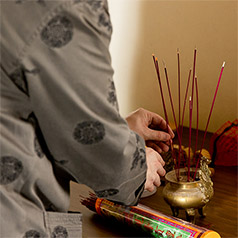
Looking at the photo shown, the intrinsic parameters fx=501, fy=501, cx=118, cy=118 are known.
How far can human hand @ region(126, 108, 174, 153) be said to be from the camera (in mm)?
1110

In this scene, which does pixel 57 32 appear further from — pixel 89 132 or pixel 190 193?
pixel 190 193

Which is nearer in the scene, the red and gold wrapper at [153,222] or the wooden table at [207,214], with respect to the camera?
the red and gold wrapper at [153,222]

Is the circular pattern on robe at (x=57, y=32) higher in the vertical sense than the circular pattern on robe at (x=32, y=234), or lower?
higher

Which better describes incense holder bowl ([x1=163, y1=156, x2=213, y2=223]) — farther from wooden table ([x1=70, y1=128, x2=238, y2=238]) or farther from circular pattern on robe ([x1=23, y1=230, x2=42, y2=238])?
circular pattern on robe ([x1=23, y1=230, x2=42, y2=238])

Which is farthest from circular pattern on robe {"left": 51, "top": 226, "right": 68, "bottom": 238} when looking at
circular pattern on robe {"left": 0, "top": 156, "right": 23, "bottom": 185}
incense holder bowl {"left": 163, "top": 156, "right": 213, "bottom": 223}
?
incense holder bowl {"left": 163, "top": 156, "right": 213, "bottom": 223}

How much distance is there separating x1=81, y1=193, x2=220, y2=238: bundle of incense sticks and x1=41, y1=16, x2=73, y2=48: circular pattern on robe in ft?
1.65

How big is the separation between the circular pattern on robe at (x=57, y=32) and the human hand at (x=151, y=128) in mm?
450

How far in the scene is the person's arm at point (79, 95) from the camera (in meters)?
0.68

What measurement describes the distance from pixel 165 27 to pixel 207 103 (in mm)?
340

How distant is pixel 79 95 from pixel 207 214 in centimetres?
61

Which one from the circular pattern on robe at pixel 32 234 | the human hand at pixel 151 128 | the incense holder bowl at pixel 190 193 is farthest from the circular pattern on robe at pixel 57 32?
the incense holder bowl at pixel 190 193

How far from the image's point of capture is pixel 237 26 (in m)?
1.76

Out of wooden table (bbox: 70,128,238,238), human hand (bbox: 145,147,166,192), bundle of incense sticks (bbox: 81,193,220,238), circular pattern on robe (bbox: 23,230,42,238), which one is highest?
circular pattern on robe (bbox: 23,230,42,238)

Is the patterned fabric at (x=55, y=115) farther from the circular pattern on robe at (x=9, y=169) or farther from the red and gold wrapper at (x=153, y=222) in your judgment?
the red and gold wrapper at (x=153, y=222)
